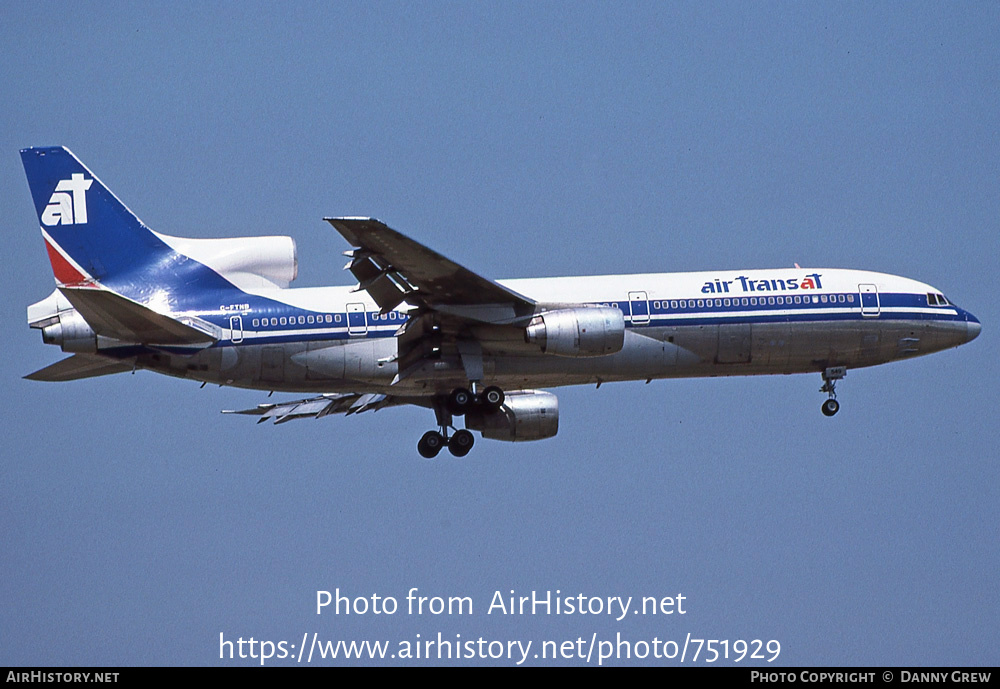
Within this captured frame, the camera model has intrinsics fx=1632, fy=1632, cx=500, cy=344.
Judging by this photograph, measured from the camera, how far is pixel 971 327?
1848 inches

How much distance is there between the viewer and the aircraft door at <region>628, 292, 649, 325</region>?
4331 centimetres

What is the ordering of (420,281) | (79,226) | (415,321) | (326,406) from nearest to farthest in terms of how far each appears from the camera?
(420,281) < (415,321) < (79,226) < (326,406)

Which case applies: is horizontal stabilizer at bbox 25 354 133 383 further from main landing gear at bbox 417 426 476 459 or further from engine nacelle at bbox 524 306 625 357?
engine nacelle at bbox 524 306 625 357

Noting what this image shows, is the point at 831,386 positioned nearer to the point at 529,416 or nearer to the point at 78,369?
the point at 529,416

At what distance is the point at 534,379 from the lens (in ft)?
145

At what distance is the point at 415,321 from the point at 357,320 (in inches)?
61.9

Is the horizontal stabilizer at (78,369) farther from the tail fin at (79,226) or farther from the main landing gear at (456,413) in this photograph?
the main landing gear at (456,413)

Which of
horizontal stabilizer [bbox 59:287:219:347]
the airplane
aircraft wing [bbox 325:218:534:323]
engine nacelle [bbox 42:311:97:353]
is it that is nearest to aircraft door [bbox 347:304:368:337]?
the airplane

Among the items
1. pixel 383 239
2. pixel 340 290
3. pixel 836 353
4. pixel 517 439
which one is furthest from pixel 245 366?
pixel 836 353

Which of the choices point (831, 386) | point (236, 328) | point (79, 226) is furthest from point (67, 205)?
point (831, 386)

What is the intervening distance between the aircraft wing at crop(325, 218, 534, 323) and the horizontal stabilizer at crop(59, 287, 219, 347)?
462 cm

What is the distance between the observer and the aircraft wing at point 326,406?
49625mm

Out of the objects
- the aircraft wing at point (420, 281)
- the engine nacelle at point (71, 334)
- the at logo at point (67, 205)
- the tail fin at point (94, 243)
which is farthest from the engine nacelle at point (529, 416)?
the at logo at point (67, 205)

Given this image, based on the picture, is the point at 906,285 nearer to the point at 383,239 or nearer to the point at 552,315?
the point at 552,315
